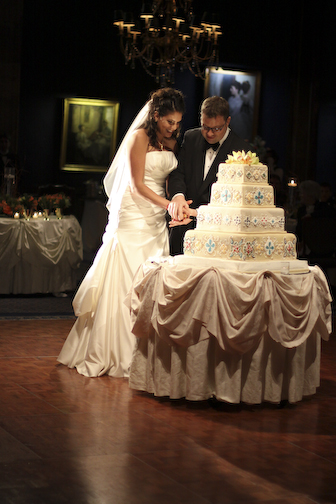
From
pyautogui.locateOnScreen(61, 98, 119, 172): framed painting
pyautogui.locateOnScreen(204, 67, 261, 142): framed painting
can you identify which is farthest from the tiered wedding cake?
pyautogui.locateOnScreen(204, 67, 261, 142): framed painting

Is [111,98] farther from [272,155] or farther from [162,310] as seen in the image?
[162,310]

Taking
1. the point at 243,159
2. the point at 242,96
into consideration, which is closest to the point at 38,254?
the point at 243,159

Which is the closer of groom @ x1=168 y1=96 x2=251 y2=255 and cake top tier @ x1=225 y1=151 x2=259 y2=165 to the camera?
cake top tier @ x1=225 y1=151 x2=259 y2=165

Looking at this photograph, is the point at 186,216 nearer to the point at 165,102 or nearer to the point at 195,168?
the point at 195,168

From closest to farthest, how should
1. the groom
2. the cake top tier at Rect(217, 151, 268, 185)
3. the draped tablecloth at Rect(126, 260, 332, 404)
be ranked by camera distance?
the draped tablecloth at Rect(126, 260, 332, 404) → the cake top tier at Rect(217, 151, 268, 185) → the groom

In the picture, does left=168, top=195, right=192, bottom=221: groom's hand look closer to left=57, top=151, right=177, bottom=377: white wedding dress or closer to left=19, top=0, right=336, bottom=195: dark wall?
left=57, top=151, right=177, bottom=377: white wedding dress

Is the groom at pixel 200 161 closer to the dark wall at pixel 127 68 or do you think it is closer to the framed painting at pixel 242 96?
the dark wall at pixel 127 68

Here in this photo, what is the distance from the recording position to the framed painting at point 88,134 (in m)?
11.3

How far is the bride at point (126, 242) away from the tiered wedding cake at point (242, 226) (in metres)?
0.49

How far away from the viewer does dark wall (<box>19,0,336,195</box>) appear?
1105 cm

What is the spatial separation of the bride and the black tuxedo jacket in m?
0.08

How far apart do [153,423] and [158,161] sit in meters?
1.72

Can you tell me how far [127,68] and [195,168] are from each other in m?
7.50

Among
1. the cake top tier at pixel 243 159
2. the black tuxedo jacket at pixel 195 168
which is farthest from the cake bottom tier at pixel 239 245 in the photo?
the black tuxedo jacket at pixel 195 168
